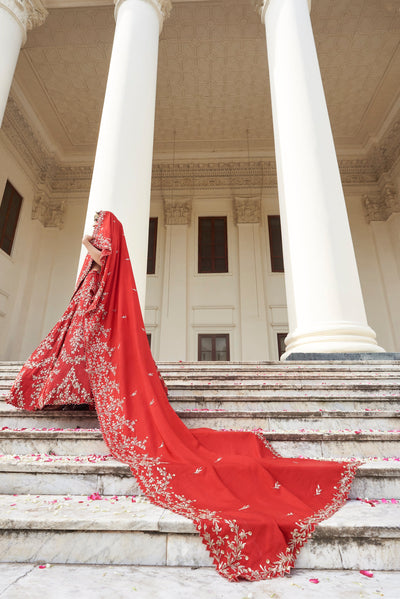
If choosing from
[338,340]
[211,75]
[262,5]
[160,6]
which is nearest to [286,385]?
[338,340]

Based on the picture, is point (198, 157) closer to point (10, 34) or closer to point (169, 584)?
point (10, 34)

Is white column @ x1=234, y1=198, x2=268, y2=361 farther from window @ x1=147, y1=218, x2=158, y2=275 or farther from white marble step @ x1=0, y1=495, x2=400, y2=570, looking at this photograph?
white marble step @ x1=0, y1=495, x2=400, y2=570

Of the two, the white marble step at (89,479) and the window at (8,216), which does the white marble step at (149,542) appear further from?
the window at (8,216)

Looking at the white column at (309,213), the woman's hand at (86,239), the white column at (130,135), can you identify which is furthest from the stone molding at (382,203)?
the woman's hand at (86,239)

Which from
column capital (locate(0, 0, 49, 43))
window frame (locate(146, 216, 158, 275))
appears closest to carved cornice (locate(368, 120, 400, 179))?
window frame (locate(146, 216, 158, 275))

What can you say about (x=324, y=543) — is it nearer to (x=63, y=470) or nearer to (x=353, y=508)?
(x=353, y=508)

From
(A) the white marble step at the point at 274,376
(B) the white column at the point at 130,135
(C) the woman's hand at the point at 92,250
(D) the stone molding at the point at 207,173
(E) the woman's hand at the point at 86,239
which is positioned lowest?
(A) the white marble step at the point at 274,376

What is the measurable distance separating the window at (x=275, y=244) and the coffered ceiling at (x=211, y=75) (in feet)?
8.16

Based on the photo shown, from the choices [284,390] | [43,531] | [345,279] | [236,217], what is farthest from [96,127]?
[43,531]

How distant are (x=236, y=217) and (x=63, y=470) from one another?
10.5m

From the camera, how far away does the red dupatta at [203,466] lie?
123cm

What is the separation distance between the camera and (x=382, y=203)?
11.4 metres

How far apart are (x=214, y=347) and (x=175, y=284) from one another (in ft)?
7.30

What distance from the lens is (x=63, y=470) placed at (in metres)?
1.73
